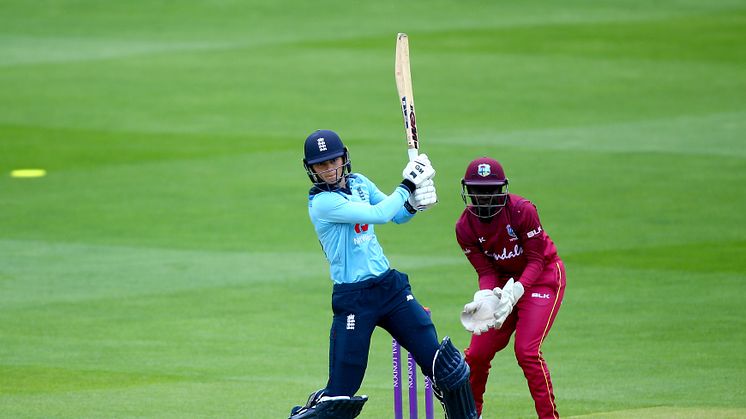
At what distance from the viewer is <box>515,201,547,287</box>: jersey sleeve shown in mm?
10250

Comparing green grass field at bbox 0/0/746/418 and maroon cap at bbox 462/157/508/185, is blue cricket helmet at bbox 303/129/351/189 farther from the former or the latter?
green grass field at bbox 0/0/746/418

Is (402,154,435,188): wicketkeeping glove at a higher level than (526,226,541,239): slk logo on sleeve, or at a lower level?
higher

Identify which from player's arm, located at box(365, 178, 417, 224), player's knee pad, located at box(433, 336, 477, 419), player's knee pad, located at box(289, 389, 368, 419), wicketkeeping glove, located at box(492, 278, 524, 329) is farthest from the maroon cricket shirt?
player's knee pad, located at box(289, 389, 368, 419)

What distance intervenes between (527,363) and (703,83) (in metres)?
19.1

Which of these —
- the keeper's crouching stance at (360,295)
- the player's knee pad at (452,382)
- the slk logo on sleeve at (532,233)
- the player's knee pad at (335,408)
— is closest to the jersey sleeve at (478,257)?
the slk logo on sleeve at (532,233)

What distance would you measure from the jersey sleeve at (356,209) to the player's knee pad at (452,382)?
0.94 metres

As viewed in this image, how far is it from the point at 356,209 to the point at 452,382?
1342 millimetres

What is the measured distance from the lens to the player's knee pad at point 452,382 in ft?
31.0

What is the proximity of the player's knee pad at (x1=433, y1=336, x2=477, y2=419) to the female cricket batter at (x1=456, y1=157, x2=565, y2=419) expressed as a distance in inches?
18.5

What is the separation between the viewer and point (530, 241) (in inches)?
405

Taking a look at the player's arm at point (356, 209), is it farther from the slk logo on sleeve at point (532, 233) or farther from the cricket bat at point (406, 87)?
the slk logo on sleeve at point (532, 233)

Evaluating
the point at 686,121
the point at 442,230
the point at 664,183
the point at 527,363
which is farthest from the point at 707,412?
the point at 686,121

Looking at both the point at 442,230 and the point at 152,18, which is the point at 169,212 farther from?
the point at 152,18

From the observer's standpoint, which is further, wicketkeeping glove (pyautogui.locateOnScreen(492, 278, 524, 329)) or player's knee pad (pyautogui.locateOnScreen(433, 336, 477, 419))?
wicketkeeping glove (pyautogui.locateOnScreen(492, 278, 524, 329))
